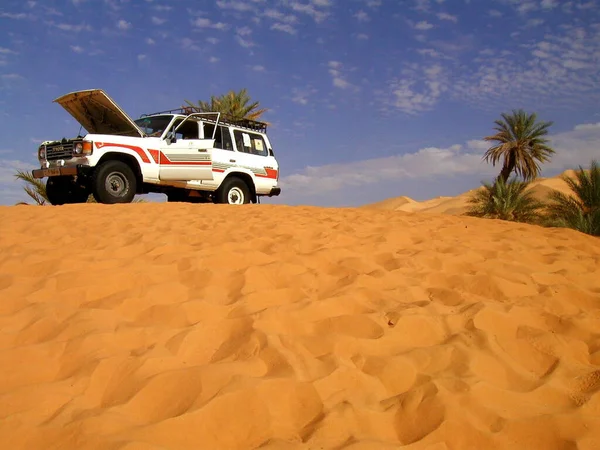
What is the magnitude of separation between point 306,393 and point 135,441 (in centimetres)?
76

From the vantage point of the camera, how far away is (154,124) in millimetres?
9719

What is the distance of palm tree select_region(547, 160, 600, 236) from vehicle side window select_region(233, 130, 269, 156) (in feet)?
25.5

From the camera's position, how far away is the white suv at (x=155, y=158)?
8.51 m

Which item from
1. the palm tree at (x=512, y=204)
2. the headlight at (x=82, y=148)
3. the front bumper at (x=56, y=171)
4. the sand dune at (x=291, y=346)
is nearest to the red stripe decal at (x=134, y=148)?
the headlight at (x=82, y=148)

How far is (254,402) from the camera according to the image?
1997 mm

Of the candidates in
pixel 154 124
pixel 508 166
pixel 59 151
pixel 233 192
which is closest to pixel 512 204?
pixel 508 166

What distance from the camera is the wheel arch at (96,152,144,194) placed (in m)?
8.61

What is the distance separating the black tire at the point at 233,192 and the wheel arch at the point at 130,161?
1798 millimetres

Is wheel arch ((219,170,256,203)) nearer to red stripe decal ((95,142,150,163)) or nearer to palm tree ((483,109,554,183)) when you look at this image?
red stripe decal ((95,142,150,163))

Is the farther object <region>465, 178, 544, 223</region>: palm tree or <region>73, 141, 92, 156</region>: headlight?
<region>465, 178, 544, 223</region>: palm tree

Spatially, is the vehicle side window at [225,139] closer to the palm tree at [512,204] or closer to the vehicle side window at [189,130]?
the vehicle side window at [189,130]

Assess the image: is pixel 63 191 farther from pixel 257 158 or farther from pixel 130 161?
pixel 257 158

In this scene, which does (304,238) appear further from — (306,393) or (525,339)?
(306,393)

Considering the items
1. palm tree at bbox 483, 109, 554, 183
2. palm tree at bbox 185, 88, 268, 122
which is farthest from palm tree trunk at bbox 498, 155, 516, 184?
palm tree at bbox 185, 88, 268, 122
